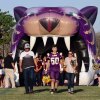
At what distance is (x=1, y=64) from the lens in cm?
1848

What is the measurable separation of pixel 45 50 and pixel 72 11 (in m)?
1.91

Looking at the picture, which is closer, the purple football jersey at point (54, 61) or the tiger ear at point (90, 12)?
the purple football jersey at point (54, 61)

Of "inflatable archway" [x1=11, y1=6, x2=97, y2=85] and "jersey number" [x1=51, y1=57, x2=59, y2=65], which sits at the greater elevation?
"inflatable archway" [x1=11, y1=6, x2=97, y2=85]

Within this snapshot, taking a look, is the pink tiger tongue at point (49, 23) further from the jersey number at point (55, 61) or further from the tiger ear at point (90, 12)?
the jersey number at point (55, 61)

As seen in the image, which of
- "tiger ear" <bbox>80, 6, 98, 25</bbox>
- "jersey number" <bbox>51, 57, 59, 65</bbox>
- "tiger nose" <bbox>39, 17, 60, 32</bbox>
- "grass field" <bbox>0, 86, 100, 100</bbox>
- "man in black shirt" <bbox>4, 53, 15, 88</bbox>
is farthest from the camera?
"tiger ear" <bbox>80, 6, 98, 25</bbox>

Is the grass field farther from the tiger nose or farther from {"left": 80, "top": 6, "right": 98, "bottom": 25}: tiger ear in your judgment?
{"left": 80, "top": 6, "right": 98, "bottom": 25}: tiger ear

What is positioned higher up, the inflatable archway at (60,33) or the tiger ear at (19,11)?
the tiger ear at (19,11)

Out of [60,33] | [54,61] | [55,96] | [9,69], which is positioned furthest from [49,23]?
[55,96]

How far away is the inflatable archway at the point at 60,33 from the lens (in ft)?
57.2

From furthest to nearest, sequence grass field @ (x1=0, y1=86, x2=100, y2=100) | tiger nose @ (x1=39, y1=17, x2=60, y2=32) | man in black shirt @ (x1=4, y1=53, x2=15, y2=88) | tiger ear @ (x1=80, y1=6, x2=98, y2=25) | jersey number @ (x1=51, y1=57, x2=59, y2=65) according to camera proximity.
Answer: tiger ear @ (x1=80, y1=6, x2=98, y2=25)
tiger nose @ (x1=39, y1=17, x2=60, y2=32)
man in black shirt @ (x1=4, y1=53, x2=15, y2=88)
jersey number @ (x1=51, y1=57, x2=59, y2=65)
grass field @ (x1=0, y1=86, x2=100, y2=100)

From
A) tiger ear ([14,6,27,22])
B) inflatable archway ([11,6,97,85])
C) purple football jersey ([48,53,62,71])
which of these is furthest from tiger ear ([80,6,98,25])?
purple football jersey ([48,53,62,71])

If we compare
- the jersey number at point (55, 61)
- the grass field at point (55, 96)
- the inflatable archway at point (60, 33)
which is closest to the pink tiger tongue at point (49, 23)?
the inflatable archway at point (60, 33)

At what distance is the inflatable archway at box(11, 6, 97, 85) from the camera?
17.4m

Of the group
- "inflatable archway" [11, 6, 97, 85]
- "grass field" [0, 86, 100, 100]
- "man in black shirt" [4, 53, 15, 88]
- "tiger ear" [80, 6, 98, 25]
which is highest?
"tiger ear" [80, 6, 98, 25]
